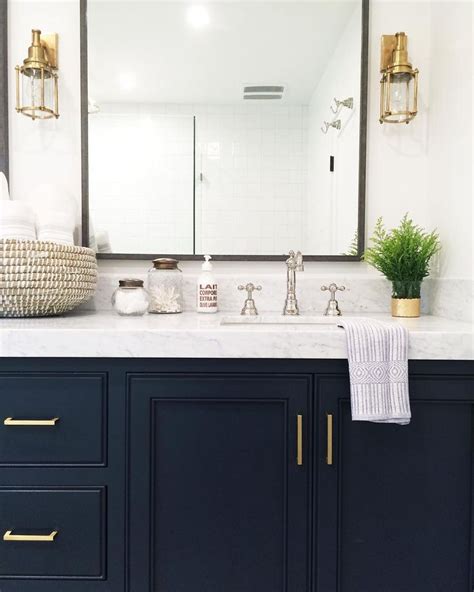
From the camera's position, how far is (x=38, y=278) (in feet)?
4.11

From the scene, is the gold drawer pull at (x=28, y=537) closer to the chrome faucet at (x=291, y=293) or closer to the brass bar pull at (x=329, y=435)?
the brass bar pull at (x=329, y=435)

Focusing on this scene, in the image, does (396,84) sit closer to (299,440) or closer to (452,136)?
(452,136)

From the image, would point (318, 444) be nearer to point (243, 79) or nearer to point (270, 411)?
point (270, 411)

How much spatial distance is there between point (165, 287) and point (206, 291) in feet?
0.48

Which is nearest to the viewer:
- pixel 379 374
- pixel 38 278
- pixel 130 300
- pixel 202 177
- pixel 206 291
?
pixel 379 374

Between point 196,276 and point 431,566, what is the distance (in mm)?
1094

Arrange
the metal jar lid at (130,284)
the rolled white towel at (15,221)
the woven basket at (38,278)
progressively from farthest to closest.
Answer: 1. the metal jar lid at (130,284)
2. the rolled white towel at (15,221)
3. the woven basket at (38,278)

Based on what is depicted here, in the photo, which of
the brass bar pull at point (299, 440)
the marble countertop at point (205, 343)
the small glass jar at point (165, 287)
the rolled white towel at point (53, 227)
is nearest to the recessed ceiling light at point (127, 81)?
the rolled white towel at point (53, 227)

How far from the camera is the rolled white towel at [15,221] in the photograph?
1334mm

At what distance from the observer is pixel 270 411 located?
3.68 feet

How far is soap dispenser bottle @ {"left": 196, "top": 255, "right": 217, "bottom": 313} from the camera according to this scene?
154 centimetres

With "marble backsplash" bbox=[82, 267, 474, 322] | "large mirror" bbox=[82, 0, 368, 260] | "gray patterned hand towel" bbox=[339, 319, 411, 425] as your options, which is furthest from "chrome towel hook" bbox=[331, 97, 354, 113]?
"gray patterned hand towel" bbox=[339, 319, 411, 425]

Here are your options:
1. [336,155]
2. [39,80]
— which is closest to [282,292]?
[336,155]

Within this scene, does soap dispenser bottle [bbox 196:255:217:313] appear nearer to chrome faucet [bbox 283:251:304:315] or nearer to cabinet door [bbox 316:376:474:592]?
chrome faucet [bbox 283:251:304:315]
